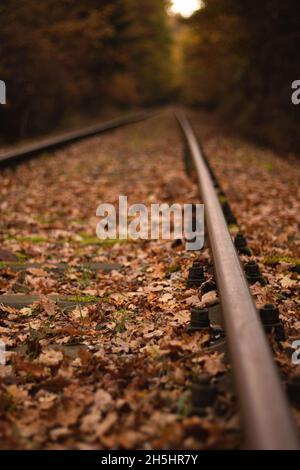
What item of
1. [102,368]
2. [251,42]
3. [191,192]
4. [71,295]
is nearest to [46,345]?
[102,368]

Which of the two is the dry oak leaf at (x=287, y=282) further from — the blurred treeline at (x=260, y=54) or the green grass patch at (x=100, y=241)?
the blurred treeline at (x=260, y=54)

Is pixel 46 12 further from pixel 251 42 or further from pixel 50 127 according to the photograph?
pixel 251 42

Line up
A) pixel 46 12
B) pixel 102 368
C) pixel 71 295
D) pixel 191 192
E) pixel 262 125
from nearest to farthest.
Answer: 1. pixel 102 368
2. pixel 71 295
3. pixel 191 192
4. pixel 262 125
5. pixel 46 12

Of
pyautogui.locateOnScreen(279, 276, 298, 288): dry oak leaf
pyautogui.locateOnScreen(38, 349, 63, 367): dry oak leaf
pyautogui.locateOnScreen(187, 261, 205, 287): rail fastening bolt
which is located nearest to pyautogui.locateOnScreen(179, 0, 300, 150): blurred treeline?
pyautogui.locateOnScreen(279, 276, 298, 288): dry oak leaf

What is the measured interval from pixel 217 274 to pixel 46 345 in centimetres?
106

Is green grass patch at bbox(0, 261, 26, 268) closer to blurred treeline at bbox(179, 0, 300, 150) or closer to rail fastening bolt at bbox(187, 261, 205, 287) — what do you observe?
rail fastening bolt at bbox(187, 261, 205, 287)

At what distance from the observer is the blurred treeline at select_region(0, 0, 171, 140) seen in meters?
17.1

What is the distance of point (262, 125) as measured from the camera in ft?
61.4

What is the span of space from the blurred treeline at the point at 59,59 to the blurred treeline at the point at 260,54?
516 cm

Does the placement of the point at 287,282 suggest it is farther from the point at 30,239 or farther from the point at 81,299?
the point at 30,239

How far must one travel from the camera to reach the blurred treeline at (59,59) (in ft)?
56.0

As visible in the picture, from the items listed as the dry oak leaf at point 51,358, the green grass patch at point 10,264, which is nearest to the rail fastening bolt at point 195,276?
the dry oak leaf at point 51,358

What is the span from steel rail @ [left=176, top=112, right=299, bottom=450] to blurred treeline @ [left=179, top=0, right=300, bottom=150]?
12640 millimetres
